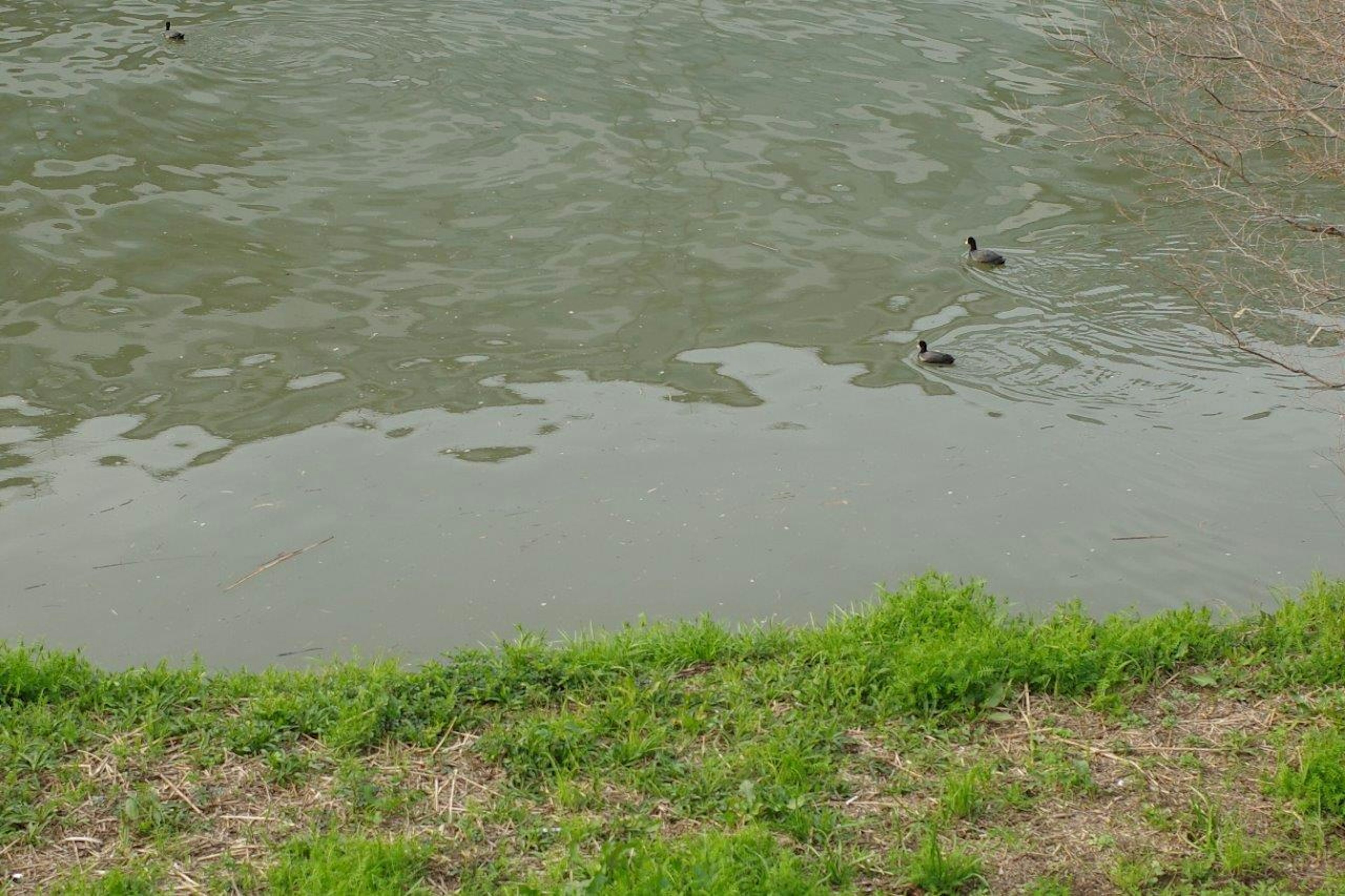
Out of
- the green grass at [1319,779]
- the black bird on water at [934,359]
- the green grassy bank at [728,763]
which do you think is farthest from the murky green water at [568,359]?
the green grass at [1319,779]

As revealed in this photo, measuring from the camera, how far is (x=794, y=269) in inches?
462

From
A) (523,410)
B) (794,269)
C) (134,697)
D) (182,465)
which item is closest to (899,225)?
(794,269)

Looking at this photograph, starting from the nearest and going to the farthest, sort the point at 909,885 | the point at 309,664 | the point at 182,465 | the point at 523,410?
the point at 909,885, the point at 309,664, the point at 182,465, the point at 523,410

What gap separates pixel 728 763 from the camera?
18.1ft

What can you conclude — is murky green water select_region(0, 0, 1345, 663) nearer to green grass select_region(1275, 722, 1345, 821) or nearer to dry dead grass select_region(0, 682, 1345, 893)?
dry dead grass select_region(0, 682, 1345, 893)

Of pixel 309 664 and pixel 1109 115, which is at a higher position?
pixel 1109 115

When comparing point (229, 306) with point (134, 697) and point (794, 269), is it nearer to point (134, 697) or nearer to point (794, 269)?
point (794, 269)

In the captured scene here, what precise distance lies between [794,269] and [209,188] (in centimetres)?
514

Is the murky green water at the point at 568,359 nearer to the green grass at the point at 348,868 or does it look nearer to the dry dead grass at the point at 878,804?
the dry dead grass at the point at 878,804

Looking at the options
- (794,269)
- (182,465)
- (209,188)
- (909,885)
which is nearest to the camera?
(909,885)

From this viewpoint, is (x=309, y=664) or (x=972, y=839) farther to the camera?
(x=309, y=664)

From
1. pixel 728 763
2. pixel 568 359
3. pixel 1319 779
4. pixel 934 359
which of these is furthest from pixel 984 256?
pixel 728 763

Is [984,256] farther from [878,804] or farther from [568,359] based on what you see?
[878,804]

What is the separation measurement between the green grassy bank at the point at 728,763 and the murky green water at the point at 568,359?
99cm
